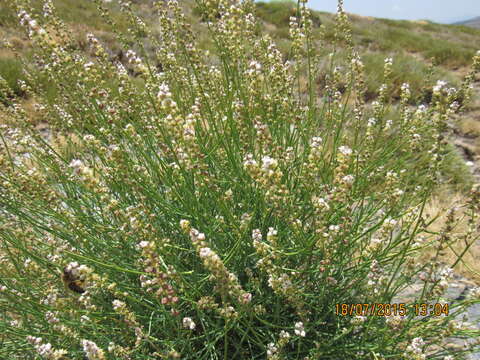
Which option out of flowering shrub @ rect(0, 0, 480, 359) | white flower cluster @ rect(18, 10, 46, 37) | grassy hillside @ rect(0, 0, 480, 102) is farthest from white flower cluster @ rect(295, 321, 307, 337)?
grassy hillside @ rect(0, 0, 480, 102)

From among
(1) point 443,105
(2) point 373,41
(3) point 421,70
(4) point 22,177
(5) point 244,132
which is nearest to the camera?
(1) point 443,105

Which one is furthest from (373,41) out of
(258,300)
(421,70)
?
(258,300)

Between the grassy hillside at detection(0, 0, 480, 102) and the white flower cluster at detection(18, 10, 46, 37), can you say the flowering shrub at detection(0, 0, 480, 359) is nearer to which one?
Answer: the white flower cluster at detection(18, 10, 46, 37)

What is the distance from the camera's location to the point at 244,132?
8.47 ft

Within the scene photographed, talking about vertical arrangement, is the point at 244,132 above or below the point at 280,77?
below

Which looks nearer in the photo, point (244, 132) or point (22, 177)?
point (22, 177)

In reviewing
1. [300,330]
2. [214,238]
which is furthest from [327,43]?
[300,330]

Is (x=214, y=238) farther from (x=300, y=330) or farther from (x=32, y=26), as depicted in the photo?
(x=32, y=26)

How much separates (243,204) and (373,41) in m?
16.1

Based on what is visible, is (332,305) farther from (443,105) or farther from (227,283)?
(443,105)
